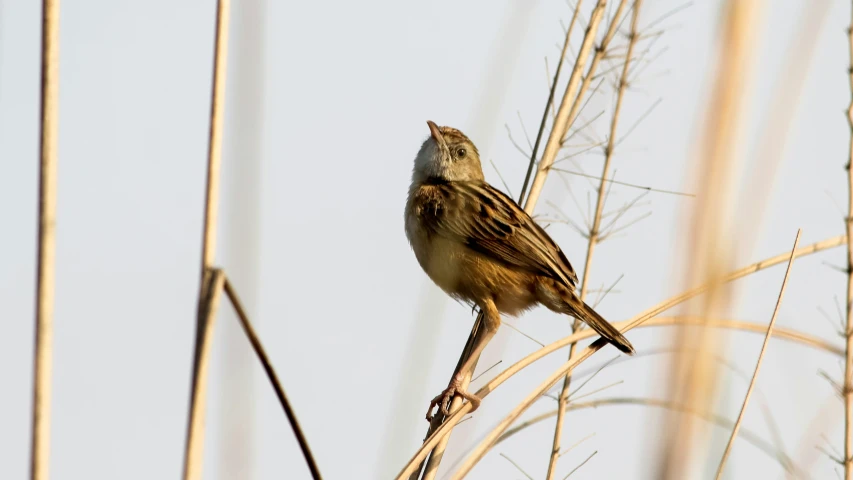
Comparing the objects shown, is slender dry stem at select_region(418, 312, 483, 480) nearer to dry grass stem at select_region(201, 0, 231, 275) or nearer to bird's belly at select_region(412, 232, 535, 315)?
bird's belly at select_region(412, 232, 535, 315)

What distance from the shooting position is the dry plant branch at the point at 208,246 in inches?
85.0

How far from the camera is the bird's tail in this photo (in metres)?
4.12

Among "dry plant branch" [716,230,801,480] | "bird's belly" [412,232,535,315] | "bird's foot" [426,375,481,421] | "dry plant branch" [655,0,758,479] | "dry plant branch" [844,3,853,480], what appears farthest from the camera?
"bird's belly" [412,232,535,315]

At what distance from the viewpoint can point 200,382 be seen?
2164mm

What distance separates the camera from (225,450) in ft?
7.33

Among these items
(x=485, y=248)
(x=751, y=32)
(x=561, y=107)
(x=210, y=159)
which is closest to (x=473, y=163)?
(x=485, y=248)

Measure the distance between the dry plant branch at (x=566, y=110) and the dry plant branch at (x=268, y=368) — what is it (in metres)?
2.35

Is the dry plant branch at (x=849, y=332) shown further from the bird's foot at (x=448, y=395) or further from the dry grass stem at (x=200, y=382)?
the dry grass stem at (x=200, y=382)

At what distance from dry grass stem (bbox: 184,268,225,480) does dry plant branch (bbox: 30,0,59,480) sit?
36cm

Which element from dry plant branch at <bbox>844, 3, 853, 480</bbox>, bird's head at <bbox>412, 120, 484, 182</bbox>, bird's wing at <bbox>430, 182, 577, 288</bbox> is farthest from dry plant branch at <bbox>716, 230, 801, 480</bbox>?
bird's head at <bbox>412, 120, 484, 182</bbox>

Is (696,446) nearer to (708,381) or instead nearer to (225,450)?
(708,381)

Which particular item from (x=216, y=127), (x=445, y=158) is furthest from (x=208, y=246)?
(x=445, y=158)

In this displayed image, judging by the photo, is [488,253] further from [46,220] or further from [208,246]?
[46,220]

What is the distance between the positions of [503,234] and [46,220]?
310 cm
